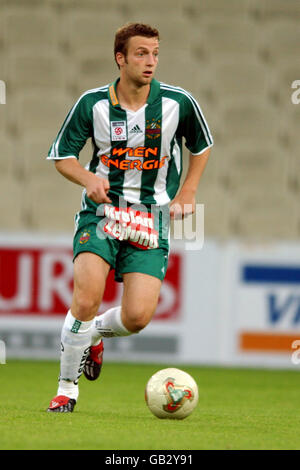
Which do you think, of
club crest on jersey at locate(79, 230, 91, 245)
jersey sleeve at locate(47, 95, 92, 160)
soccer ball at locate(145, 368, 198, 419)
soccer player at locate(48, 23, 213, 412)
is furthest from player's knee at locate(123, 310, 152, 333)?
jersey sleeve at locate(47, 95, 92, 160)

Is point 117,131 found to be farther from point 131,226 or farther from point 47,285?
point 47,285

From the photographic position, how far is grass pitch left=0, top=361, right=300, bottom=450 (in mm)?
3592

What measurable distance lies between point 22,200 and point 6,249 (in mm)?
2078

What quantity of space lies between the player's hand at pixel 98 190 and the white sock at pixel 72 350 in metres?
0.64

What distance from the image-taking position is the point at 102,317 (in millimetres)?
→ 5102

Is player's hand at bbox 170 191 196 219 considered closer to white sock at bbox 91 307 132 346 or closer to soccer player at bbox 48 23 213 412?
soccer player at bbox 48 23 213 412

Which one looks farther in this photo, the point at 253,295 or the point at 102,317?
the point at 253,295

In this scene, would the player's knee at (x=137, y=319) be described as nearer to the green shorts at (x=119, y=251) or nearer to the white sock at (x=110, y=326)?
the white sock at (x=110, y=326)

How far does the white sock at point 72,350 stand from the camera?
4.63 m

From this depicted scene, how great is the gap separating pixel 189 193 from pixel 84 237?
0.61 m

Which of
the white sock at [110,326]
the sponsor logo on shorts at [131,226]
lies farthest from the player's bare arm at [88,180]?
the white sock at [110,326]

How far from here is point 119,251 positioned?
15.9 feet

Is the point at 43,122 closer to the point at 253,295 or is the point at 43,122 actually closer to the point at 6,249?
the point at 6,249

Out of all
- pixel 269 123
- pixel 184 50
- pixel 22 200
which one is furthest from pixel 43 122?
pixel 269 123
